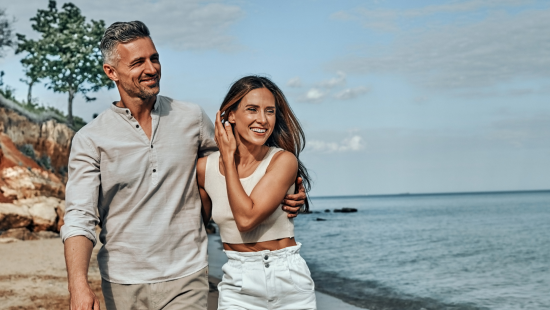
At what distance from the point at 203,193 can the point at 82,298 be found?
0.99m

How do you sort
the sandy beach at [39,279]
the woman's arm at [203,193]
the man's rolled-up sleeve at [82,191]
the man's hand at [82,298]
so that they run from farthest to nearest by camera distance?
the sandy beach at [39,279] < the woman's arm at [203,193] < the man's rolled-up sleeve at [82,191] < the man's hand at [82,298]

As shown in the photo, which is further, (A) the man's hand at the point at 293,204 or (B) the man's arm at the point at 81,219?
(A) the man's hand at the point at 293,204

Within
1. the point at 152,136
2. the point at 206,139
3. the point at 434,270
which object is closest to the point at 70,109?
the point at 434,270

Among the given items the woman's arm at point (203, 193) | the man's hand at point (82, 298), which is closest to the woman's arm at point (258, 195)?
the woman's arm at point (203, 193)

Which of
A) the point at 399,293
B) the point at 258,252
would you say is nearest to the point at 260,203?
the point at 258,252

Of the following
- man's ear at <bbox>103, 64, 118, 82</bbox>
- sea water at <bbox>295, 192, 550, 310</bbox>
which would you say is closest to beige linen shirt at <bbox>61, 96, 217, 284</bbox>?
man's ear at <bbox>103, 64, 118, 82</bbox>

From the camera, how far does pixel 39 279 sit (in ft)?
30.8

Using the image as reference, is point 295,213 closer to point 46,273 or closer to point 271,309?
point 271,309

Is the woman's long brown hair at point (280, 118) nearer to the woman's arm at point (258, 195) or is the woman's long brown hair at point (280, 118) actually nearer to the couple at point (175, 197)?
the couple at point (175, 197)

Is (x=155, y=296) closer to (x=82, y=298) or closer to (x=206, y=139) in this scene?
(x=82, y=298)

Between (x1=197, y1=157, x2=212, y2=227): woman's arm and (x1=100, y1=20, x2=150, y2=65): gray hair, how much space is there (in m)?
0.75

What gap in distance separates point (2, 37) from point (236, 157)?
3026cm

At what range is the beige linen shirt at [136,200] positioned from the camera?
3039 millimetres

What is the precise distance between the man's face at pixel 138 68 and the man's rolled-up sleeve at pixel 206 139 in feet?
1.23
